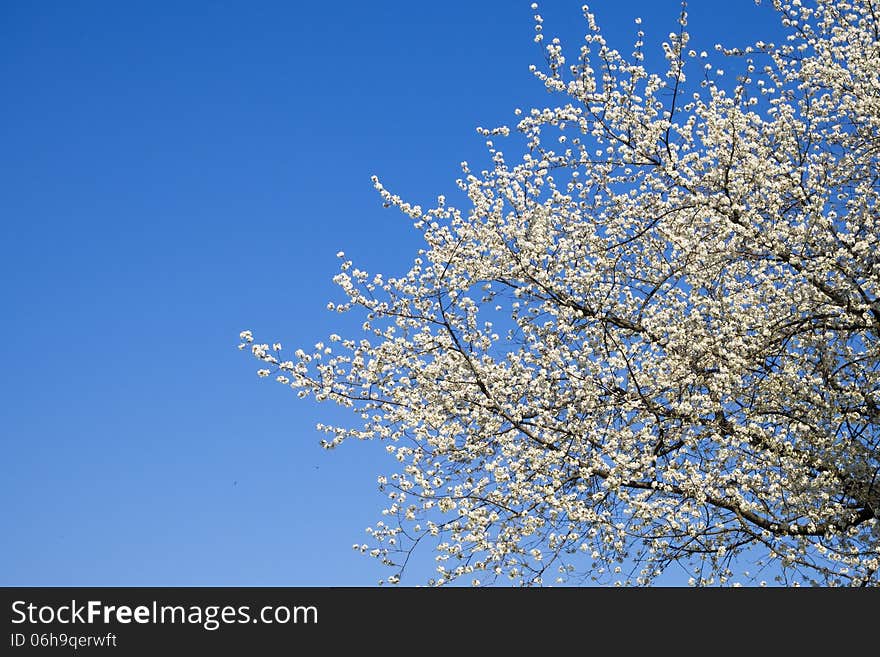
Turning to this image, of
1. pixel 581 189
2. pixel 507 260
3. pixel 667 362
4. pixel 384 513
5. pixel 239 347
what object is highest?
pixel 581 189

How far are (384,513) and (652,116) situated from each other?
5778 mm

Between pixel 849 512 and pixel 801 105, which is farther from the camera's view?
pixel 801 105

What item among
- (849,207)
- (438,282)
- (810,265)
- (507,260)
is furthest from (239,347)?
(849,207)

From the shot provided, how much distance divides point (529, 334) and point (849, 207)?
4.10 meters

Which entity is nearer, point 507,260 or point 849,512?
point 849,512

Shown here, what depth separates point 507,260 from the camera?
1294cm

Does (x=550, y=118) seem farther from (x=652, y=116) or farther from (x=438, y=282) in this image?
(x=438, y=282)


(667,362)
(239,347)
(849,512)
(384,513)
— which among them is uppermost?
(239,347)

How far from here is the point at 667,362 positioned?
11.6 meters

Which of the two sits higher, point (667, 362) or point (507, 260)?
point (507, 260)

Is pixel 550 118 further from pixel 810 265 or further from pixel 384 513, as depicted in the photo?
pixel 384 513
